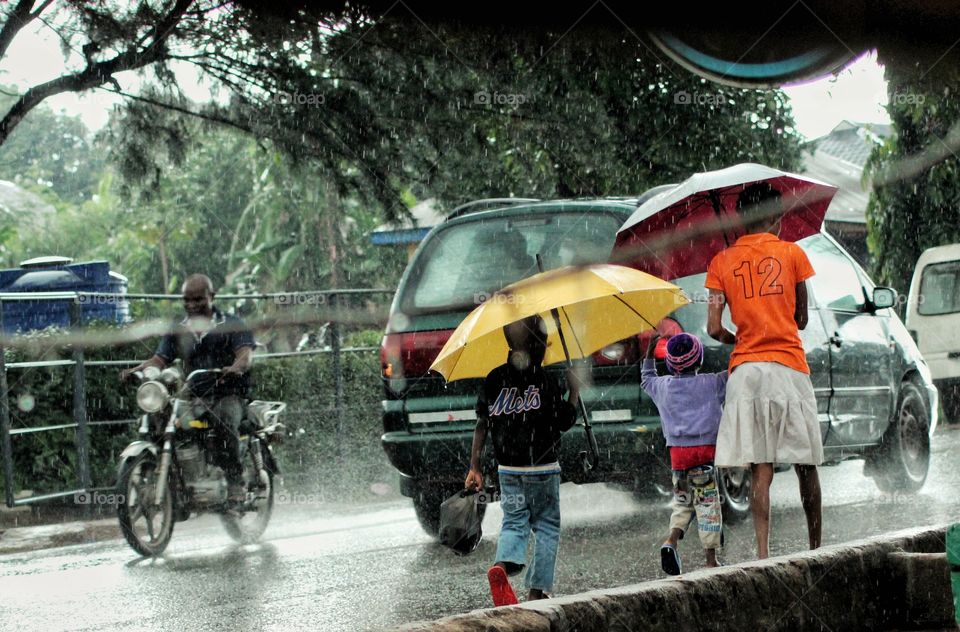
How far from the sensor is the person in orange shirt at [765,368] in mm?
5941

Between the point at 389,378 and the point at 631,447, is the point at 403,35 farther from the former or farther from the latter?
the point at 631,447

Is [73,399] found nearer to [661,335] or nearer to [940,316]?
[661,335]

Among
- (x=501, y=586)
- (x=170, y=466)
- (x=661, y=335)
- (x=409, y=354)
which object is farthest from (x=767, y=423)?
(x=170, y=466)

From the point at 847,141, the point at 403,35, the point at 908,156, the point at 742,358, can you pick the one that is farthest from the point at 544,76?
the point at 847,141

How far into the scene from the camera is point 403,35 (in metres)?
10.4

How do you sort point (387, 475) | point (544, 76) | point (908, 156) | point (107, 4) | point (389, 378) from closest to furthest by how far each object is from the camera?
point (389, 378), point (107, 4), point (544, 76), point (387, 475), point (908, 156)

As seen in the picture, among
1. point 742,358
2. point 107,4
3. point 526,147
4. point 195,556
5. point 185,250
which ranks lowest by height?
point 195,556

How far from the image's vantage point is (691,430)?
Answer: 6.10m

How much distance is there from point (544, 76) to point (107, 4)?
401 cm

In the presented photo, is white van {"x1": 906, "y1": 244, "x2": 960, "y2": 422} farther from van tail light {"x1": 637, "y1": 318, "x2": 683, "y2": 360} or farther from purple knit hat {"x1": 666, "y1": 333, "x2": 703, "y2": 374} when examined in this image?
purple knit hat {"x1": 666, "y1": 333, "x2": 703, "y2": 374}

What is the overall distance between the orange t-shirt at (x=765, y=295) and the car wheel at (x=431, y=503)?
2436 mm

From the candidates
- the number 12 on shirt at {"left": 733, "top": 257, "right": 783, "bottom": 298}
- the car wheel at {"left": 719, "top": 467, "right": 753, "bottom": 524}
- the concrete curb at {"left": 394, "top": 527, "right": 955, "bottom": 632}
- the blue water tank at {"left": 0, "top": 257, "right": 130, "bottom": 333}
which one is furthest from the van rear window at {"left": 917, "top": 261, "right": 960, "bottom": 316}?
the concrete curb at {"left": 394, "top": 527, "right": 955, "bottom": 632}

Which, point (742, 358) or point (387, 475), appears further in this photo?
point (387, 475)

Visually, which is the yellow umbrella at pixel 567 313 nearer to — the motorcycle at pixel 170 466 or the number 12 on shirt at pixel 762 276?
the number 12 on shirt at pixel 762 276
